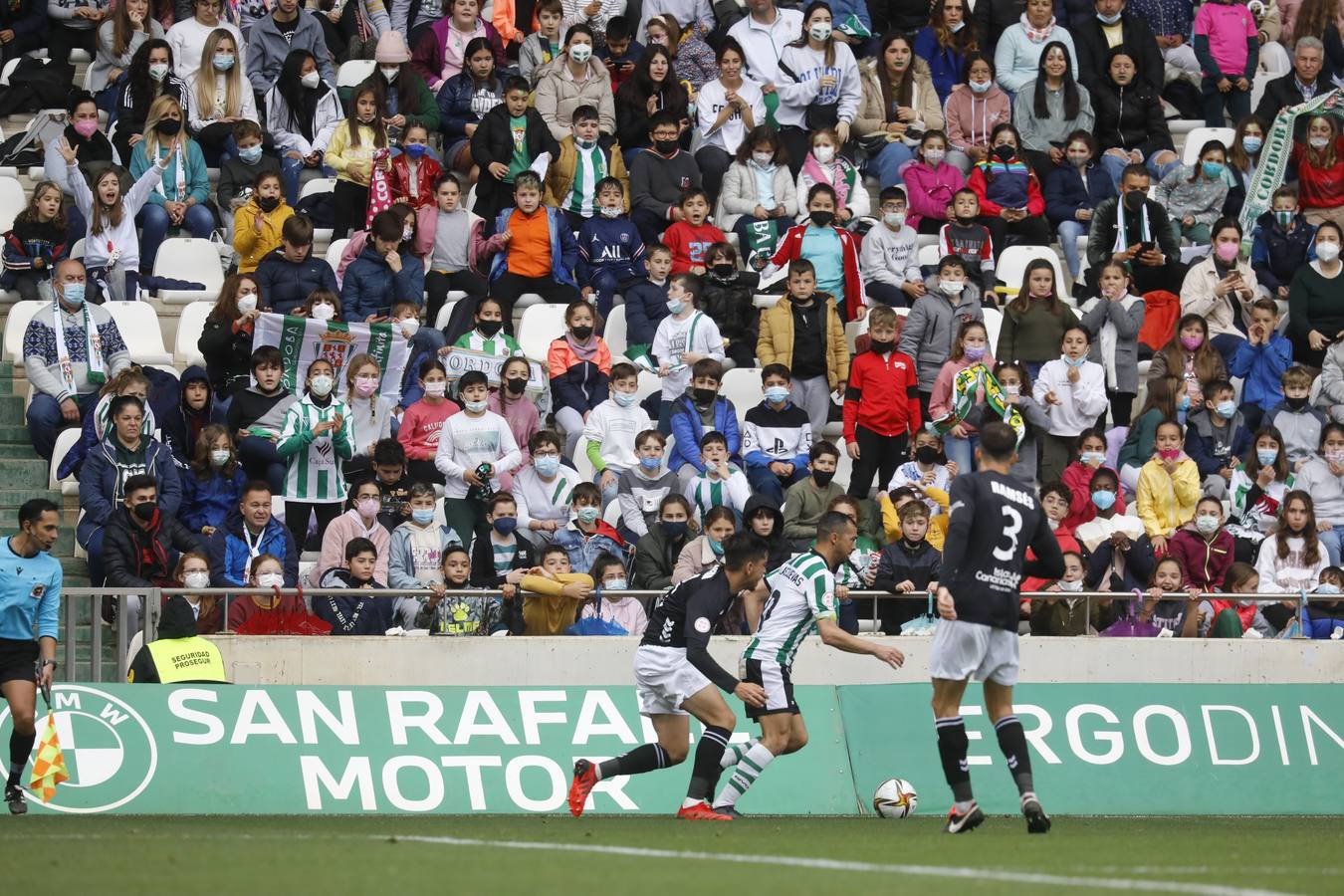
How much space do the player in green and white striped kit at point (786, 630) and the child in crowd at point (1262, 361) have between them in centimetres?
816

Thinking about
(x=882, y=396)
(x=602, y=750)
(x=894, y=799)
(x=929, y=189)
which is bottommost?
(x=894, y=799)

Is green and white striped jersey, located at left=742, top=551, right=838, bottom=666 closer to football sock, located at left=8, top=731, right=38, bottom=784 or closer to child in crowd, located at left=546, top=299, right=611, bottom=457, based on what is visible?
football sock, located at left=8, top=731, right=38, bottom=784

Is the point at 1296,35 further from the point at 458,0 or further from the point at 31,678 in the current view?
the point at 31,678

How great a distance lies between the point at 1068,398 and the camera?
728 inches

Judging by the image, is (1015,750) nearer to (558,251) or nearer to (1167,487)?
(1167,487)

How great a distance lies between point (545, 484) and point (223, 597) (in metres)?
3.18

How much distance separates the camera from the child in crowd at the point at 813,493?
17.2 metres

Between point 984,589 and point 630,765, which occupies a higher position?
point 984,589

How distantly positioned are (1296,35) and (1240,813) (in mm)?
11941

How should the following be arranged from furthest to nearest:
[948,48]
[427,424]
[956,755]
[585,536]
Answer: [948,48], [427,424], [585,536], [956,755]

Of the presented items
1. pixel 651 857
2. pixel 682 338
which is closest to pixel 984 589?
pixel 651 857

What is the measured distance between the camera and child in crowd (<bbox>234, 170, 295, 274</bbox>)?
747 inches

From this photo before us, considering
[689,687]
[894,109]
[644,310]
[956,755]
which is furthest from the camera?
[894,109]

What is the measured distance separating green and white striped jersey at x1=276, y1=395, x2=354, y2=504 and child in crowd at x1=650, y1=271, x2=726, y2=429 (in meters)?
2.99
